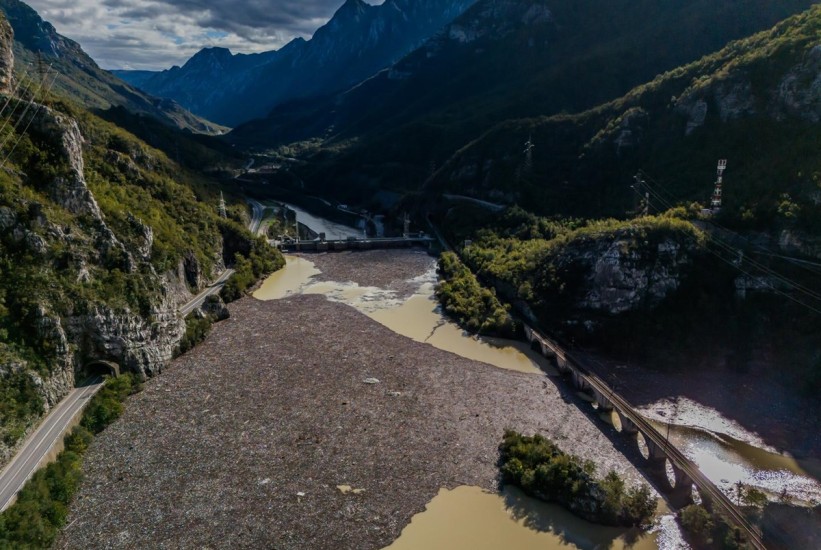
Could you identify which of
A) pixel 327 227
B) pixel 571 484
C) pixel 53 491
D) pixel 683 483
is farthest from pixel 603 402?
pixel 327 227

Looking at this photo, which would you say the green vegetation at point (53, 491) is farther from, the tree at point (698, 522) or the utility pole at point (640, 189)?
the utility pole at point (640, 189)

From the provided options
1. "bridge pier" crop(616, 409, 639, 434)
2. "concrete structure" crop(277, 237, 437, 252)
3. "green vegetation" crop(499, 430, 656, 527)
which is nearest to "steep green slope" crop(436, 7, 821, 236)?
"concrete structure" crop(277, 237, 437, 252)

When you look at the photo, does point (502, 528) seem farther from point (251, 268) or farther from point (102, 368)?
point (251, 268)

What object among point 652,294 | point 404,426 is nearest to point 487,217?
point 652,294

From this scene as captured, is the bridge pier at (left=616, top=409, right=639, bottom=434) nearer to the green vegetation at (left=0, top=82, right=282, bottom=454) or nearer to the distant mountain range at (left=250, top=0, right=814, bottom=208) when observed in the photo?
the green vegetation at (left=0, top=82, right=282, bottom=454)

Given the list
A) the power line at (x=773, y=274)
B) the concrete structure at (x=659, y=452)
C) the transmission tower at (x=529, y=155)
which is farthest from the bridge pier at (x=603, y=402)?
the transmission tower at (x=529, y=155)

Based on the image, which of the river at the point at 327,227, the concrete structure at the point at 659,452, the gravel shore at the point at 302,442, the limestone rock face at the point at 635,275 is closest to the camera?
the concrete structure at the point at 659,452

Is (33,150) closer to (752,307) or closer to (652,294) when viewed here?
(652,294)
